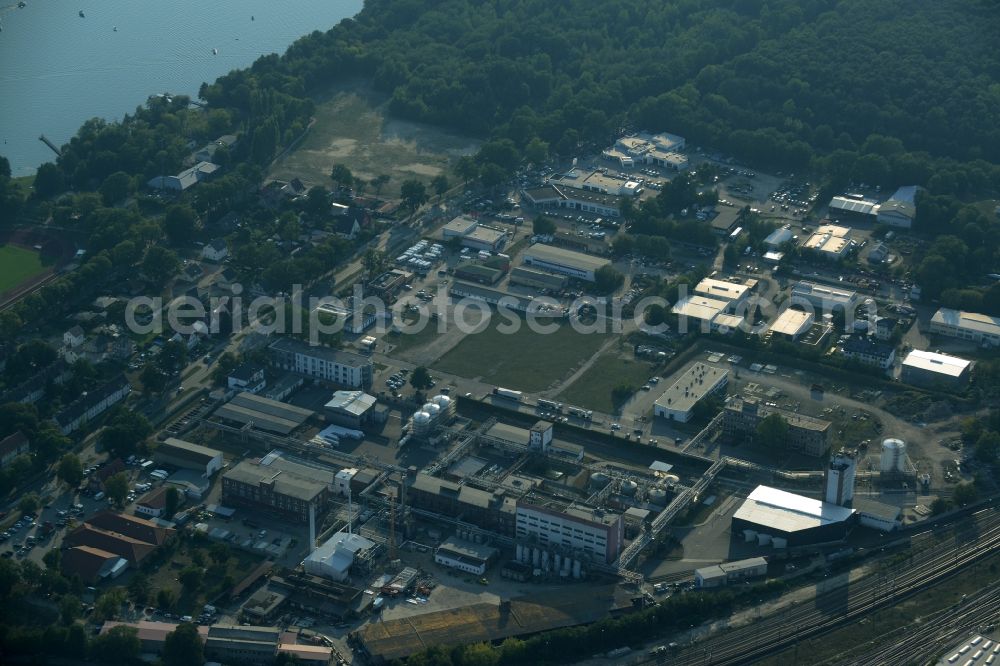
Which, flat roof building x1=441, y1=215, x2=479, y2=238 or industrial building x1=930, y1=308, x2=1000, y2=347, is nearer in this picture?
industrial building x1=930, y1=308, x2=1000, y2=347

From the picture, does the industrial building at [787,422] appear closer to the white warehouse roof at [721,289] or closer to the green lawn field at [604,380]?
the green lawn field at [604,380]

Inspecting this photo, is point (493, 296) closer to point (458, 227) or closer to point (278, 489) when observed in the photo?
point (458, 227)

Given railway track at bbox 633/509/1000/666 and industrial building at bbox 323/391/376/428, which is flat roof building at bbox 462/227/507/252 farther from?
railway track at bbox 633/509/1000/666

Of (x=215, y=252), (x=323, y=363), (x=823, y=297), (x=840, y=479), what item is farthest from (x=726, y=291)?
(x=215, y=252)

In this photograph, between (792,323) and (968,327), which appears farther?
(792,323)

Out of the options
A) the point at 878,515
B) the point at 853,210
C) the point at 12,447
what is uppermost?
the point at 853,210

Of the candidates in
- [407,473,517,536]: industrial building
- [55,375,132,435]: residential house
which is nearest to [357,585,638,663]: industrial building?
[407,473,517,536]: industrial building
